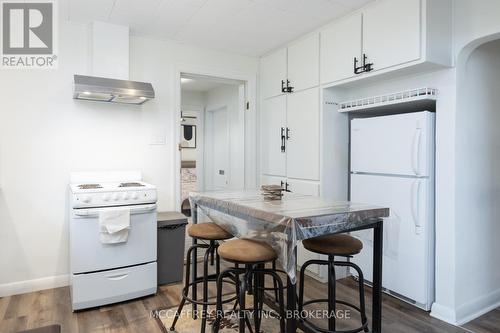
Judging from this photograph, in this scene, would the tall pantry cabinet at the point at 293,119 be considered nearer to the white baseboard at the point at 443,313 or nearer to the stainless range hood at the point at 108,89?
the white baseboard at the point at 443,313

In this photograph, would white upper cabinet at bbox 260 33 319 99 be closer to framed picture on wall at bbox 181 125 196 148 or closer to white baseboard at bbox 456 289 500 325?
white baseboard at bbox 456 289 500 325

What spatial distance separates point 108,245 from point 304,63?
2.50 m

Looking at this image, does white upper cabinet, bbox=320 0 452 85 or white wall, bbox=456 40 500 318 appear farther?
white wall, bbox=456 40 500 318

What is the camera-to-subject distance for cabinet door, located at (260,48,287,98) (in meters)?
3.74

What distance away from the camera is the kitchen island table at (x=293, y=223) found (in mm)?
1531

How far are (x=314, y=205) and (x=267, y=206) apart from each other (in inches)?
10.8

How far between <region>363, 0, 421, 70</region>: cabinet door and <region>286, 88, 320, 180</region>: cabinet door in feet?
2.31

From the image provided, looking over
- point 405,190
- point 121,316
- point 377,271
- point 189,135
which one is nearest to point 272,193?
point 377,271

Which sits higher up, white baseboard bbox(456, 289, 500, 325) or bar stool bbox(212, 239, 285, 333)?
bar stool bbox(212, 239, 285, 333)

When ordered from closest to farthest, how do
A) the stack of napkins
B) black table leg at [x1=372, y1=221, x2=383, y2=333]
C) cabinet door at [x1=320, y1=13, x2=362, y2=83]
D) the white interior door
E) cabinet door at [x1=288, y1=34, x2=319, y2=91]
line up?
black table leg at [x1=372, y1=221, x2=383, y2=333] < the stack of napkins < cabinet door at [x1=320, y1=13, x2=362, y2=83] < cabinet door at [x1=288, y1=34, x2=319, y2=91] < the white interior door

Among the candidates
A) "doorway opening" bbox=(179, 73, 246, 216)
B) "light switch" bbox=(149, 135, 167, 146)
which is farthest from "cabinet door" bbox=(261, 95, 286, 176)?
"light switch" bbox=(149, 135, 167, 146)

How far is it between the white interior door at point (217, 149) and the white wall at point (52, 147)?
6.74 feet

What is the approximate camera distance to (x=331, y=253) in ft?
6.18

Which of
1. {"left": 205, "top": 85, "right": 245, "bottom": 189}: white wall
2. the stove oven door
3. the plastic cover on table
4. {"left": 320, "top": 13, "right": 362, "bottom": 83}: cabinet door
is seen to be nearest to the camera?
the plastic cover on table
